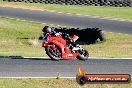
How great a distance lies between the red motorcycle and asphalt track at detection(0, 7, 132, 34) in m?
15.6

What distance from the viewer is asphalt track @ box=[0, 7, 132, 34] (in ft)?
110

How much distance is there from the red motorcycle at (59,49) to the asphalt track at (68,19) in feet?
51.2

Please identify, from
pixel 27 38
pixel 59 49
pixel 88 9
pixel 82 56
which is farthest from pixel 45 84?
pixel 88 9

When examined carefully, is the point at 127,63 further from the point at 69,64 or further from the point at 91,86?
the point at 91,86

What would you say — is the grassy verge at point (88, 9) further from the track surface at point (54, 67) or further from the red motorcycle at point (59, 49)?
the track surface at point (54, 67)

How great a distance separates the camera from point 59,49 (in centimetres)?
1645

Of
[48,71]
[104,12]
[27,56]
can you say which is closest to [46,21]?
[104,12]

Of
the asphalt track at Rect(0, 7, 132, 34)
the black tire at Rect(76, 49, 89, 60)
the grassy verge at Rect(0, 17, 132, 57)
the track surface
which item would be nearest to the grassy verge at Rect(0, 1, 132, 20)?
the asphalt track at Rect(0, 7, 132, 34)

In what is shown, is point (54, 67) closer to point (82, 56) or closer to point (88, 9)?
point (82, 56)

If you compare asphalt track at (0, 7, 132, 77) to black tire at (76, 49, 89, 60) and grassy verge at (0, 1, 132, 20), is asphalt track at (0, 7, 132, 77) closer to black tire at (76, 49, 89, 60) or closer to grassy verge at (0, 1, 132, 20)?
black tire at (76, 49, 89, 60)

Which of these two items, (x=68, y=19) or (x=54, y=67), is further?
(x=68, y=19)

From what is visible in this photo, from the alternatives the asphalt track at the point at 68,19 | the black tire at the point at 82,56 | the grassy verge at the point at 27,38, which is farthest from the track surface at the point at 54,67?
the asphalt track at the point at 68,19

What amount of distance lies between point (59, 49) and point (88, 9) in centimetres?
2743

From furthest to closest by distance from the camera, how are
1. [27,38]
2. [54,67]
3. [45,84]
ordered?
[27,38] → [54,67] → [45,84]
